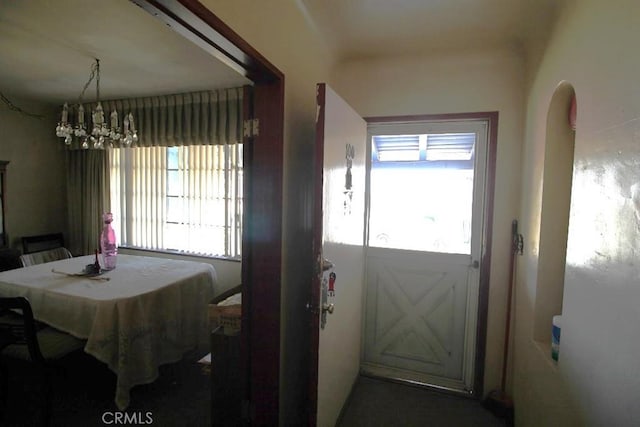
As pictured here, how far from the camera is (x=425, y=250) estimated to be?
7.25ft

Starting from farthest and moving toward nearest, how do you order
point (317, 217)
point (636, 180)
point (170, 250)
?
point (170, 250) < point (317, 217) < point (636, 180)

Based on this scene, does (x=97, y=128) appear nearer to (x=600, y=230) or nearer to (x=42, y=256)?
(x=42, y=256)

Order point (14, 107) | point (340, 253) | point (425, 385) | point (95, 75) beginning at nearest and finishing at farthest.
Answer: point (340, 253) < point (425, 385) < point (95, 75) < point (14, 107)

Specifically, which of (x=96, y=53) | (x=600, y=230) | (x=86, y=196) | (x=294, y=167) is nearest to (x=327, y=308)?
(x=294, y=167)

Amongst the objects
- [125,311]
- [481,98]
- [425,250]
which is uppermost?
[481,98]

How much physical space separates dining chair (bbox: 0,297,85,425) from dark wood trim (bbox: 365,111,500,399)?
8.19ft

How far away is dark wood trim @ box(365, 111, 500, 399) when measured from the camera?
1938 millimetres

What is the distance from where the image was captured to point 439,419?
6.13 feet

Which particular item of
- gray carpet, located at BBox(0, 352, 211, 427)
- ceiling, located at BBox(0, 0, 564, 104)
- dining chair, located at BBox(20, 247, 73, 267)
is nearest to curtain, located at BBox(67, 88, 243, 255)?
dining chair, located at BBox(20, 247, 73, 267)

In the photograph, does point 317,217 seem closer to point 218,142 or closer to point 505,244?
point 505,244

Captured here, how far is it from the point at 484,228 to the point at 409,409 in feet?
4.20

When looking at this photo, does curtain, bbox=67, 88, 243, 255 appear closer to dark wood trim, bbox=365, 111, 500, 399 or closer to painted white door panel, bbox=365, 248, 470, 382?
painted white door panel, bbox=365, 248, 470, 382

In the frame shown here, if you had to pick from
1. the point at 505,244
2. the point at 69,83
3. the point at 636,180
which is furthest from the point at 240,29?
the point at 69,83

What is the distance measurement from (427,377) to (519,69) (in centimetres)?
218
